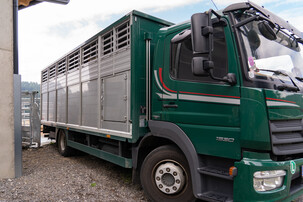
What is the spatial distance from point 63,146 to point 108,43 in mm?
3819

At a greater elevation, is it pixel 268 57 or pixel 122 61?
pixel 122 61

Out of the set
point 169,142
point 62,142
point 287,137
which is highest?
point 287,137

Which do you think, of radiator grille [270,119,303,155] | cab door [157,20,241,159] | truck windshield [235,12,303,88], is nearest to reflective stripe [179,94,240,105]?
cab door [157,20,241,159]

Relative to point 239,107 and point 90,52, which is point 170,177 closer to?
point 239,107

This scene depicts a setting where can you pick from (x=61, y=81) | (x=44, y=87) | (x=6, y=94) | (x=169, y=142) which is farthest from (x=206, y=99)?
(x=44, y=87)

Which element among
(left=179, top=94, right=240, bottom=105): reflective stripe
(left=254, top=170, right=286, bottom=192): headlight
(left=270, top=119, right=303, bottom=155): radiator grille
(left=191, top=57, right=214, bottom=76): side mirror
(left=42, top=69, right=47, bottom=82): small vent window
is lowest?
(left=254, top=170, right=286, bottom=192): headlight

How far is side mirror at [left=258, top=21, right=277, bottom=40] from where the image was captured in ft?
9.38

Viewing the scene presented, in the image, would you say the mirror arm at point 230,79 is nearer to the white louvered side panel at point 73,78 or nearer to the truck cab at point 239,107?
the truck cab at point 239,107

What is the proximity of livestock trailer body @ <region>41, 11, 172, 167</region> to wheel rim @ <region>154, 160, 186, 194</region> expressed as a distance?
2.37 feet

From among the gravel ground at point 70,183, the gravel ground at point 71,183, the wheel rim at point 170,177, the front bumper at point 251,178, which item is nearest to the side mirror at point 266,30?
the front bumper at point 251,178

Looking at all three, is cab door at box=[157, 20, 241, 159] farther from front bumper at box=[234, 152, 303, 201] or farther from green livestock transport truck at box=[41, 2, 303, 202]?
front bumper at box=[234, 152, 303, 201]

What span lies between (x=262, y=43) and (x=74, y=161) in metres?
5.43

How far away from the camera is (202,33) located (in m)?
2.63

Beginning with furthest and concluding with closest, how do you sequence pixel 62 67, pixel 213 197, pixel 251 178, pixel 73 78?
pixel 62 67
pixel 73 78
pixel 213 197
pixel 251 178
